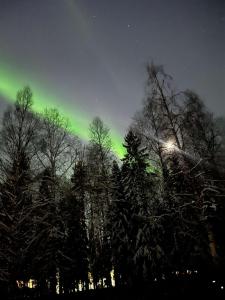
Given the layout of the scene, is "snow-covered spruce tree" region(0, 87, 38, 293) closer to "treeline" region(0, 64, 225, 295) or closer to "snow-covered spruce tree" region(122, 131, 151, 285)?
"treeline" region(0, 64, 225, 295)

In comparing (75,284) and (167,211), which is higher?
(167,211)

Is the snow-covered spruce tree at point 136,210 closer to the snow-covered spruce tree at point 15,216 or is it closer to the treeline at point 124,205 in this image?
the treeline at point 124,205

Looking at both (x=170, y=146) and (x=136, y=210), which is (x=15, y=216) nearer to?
(x=170, y=146)

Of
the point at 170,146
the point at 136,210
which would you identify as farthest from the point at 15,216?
the point at 136,210

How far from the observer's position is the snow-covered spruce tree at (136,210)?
18984 millimetres

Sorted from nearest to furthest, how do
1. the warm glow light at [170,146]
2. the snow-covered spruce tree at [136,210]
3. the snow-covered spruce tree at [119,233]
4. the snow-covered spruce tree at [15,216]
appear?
the snow-covered spruce tree at [15,216] < the warm glow light at [170,146] < the snow-covered spruce tree at [136,210] < the snow-covered spruce tree at [119,233]

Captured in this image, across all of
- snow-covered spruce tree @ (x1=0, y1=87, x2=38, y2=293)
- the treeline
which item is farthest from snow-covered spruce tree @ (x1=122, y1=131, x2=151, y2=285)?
snow-covered spruce tree @ (x1=0, y1=87, x2=38, y2=293)

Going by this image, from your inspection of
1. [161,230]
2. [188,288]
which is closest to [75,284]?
[161,230]

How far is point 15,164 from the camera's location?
389 inches

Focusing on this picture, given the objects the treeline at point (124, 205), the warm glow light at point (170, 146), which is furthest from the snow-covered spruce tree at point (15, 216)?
the warm glow light at point (170, 146)

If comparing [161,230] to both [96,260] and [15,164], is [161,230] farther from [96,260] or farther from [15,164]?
[15,164]

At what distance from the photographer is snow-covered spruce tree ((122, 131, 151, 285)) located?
18984 millimetres

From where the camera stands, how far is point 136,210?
2345cm

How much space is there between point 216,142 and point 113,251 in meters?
11.9
